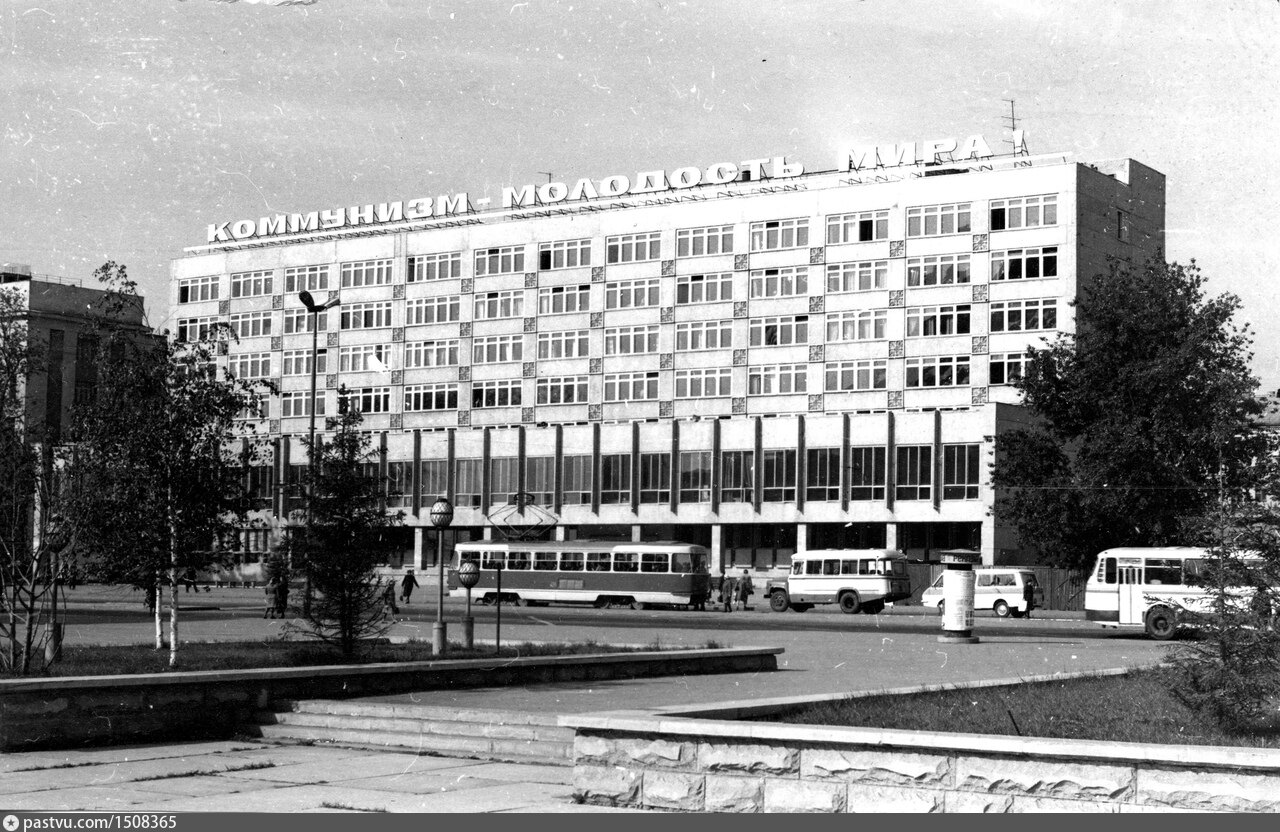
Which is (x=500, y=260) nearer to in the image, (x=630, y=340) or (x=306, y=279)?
(x=630, y=340)

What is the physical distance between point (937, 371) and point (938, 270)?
5.26 metres

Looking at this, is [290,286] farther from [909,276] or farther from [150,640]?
[150,640]

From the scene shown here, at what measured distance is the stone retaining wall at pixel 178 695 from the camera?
50.1 ft


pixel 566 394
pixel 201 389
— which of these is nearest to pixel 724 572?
pixel 566 394

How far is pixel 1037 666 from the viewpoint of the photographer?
90.4 feet

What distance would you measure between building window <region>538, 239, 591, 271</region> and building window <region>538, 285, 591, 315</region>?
4.11 ft

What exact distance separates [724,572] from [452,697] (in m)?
65.3

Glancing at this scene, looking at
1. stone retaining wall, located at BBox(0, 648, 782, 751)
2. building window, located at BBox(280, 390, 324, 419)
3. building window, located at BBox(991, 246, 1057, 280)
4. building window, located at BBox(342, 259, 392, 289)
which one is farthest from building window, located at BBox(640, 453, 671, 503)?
stone retaining wall, located at BBox(0, 648, 782, 751)

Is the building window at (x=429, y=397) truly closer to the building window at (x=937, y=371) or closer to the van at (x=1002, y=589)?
the building window at (x=937, y=371)

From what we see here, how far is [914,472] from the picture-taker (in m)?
79.2

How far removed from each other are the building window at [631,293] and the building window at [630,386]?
4009 millimetres

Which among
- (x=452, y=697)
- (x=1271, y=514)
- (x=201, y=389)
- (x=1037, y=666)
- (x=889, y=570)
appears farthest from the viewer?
(x=889, y=570)

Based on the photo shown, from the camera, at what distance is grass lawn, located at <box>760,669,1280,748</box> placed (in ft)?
40.5

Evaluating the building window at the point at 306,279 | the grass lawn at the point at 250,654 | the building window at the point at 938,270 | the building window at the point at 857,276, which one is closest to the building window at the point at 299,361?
the building window at the point at 306,279
